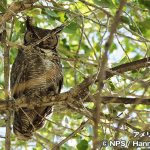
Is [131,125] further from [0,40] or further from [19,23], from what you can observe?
[19,23]

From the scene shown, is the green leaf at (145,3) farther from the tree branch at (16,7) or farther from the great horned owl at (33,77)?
the great horned owl at (33,77)

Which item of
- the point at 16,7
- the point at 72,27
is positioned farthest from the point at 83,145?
the point at 16,7

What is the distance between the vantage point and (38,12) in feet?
11.4

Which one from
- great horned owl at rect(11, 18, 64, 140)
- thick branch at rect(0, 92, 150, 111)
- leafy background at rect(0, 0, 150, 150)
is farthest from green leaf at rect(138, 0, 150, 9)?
great horned owl at rect(11, 18, 64, 140)

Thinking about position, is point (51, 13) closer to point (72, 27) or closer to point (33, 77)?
point (72, 27)

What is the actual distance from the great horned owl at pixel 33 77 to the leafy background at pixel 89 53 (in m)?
0.10

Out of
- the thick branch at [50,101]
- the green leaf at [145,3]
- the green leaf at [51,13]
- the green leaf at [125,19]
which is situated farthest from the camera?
the green leaf at [51,13]

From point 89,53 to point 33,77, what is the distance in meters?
0.58

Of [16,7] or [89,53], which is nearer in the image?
[16,7]

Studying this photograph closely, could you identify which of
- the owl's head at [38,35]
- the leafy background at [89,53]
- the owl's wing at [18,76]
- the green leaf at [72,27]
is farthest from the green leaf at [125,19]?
the owl's wing at [18,76]

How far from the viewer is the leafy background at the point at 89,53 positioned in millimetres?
2668

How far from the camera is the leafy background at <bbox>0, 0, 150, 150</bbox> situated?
2.67 meters

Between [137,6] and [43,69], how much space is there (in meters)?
1.06

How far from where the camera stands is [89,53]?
385 cm
